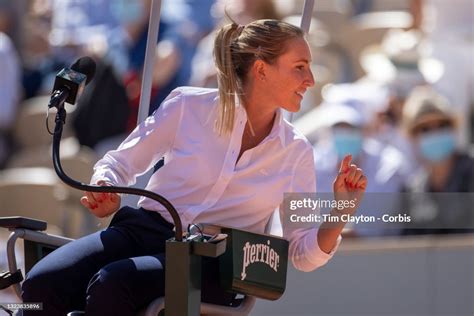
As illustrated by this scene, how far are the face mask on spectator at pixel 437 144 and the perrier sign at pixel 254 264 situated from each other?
320cm

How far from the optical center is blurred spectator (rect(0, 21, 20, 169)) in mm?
8539

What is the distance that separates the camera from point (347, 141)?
6969mm

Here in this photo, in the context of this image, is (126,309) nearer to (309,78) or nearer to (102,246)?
(102,246)

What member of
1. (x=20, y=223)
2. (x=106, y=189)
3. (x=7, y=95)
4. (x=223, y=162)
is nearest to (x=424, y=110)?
(x=7, y=95)

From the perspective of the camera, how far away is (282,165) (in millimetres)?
4090

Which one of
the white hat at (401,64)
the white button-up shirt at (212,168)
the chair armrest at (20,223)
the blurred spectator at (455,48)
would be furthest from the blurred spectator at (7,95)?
the white button-up shirt at (212,168)

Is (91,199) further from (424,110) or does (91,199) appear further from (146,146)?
(424,110)

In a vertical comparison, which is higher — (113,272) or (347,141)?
(347,141)

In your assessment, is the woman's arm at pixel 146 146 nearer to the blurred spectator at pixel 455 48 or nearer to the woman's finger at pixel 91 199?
the woman's finger at pixel 91 199

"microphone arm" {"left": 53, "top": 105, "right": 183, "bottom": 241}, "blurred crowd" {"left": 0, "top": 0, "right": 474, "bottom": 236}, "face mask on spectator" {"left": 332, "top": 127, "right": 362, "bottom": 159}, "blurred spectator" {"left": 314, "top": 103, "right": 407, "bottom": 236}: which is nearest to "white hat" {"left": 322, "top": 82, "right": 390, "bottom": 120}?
"blurred crowd" {"left": 0, "top": 0, "right": 474, "bottom": 236}

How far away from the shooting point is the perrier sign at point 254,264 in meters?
3.63

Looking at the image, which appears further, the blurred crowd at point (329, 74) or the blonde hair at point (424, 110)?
the blonde hair at point (424, 110)

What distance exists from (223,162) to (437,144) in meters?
3.13

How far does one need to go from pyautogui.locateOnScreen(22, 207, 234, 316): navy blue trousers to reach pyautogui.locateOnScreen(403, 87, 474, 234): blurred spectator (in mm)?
2691
